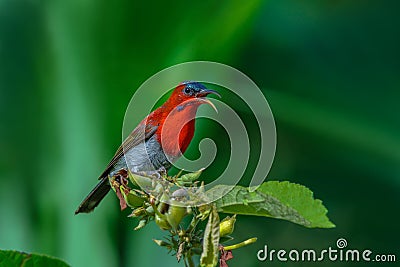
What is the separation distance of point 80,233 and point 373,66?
0.58 meters

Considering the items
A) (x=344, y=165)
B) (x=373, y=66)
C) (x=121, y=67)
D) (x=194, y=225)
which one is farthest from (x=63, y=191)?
(x=194, y=225)

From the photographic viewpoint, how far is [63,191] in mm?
922

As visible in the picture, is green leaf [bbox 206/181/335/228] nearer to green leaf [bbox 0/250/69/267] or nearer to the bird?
green leaf [bbox 0/250/69/267]

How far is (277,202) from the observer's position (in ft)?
0.91

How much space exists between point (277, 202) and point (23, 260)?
A: 13 cm

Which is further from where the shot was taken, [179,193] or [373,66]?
[373,66]

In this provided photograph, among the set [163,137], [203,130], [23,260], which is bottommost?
[23,260]

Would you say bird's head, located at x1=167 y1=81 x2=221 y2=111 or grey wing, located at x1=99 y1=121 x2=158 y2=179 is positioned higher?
bird's head, located at x1=167 y1=81 x2=221 y2=111

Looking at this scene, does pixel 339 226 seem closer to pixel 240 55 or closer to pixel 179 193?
pixel 240 55

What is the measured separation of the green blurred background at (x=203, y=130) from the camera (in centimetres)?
92

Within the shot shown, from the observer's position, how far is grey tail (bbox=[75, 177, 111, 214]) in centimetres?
55

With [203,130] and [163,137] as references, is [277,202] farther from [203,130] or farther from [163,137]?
[203,130]

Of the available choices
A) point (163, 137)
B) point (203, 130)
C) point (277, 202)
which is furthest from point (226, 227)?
point (203, 130)

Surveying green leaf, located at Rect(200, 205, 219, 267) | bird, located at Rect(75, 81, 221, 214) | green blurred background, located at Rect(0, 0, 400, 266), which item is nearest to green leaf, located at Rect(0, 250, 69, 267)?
green leaf, located at Rect(200, 205, 219, 267)
